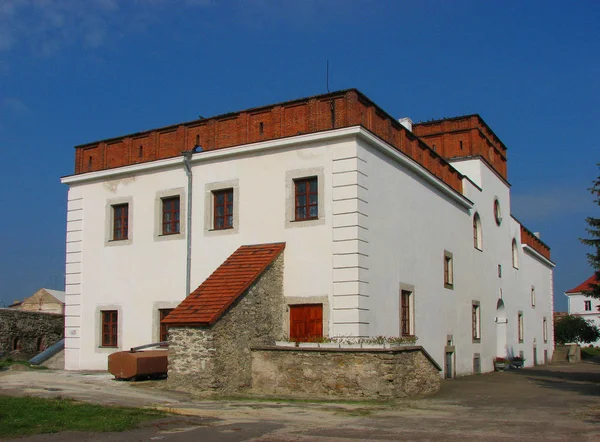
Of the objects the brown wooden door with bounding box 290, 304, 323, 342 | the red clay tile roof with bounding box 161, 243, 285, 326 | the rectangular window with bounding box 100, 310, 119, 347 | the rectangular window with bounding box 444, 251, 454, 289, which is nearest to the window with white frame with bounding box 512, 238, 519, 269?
the rectangular window with bounding box 444, 251, 454, 289

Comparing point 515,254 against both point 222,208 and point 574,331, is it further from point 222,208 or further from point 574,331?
point 574,331

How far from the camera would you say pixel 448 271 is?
2531 centimetres

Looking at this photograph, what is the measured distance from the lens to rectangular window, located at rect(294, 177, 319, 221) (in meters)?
19.5

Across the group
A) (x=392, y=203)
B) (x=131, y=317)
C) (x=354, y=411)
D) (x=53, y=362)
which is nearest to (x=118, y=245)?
(x=131, y=317)

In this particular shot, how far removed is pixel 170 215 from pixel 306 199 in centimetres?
520

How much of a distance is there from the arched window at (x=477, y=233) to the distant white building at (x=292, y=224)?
2.98 ft

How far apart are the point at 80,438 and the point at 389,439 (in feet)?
15.5

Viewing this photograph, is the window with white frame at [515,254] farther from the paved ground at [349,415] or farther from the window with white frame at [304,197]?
the window with white frame at [304,197]

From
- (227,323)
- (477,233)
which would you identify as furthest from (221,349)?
(477,233)

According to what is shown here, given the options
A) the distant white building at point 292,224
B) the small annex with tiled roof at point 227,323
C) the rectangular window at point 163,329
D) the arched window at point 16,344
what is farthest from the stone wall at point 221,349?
the arched window at point 16,344

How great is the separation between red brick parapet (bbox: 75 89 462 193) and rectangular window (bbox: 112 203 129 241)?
1.46 meters

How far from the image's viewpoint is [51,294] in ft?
170

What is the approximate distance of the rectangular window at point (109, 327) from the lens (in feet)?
75.6

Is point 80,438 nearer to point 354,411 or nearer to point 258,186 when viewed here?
point 354,411
